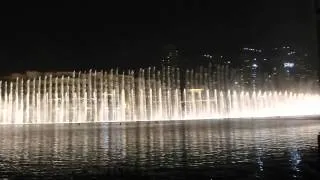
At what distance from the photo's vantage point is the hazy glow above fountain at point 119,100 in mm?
98250

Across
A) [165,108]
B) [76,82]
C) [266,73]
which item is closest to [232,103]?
[165,108]

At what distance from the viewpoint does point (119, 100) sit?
101 meters

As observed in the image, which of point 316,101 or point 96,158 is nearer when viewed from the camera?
point 96,158

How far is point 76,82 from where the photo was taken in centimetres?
10331

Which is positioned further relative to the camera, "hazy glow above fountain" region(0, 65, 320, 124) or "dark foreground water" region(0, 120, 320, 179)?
"hazy glow above fountain" region(0, 65, 320, 124)

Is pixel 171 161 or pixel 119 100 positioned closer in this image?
pixel 171 161

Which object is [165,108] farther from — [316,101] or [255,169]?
[255,169]

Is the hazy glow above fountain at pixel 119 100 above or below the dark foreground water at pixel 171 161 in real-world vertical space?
above

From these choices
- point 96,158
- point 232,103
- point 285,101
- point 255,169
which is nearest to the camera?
point 255,169

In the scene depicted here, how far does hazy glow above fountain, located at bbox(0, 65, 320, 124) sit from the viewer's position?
98.2 meters

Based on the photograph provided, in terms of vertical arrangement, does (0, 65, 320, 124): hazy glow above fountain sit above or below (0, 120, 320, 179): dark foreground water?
above

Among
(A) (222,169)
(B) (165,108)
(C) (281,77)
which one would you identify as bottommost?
(A) (222,169)

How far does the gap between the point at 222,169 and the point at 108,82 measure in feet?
269

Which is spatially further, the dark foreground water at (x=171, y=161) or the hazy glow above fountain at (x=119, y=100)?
the hazy glow above fountain at (x=119, y=100)
